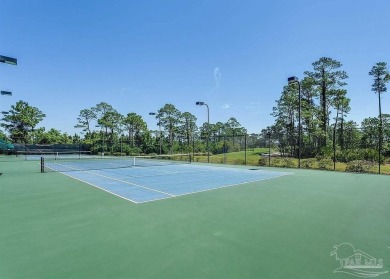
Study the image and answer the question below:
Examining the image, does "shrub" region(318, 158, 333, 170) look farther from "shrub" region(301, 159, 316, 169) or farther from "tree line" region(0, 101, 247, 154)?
"tree line" region(0, 101, 247, 154)

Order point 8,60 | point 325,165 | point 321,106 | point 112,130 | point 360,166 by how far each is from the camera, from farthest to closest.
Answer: point 112,130 → point 321,106 → point 325,165 → point 360,166 → point 8,60

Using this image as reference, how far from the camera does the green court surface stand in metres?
3.05

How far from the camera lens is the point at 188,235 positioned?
165 inches

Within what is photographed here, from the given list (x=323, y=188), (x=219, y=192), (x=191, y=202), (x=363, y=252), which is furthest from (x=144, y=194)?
(x=323, y=188)

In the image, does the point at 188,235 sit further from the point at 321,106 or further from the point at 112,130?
the point at 112,130

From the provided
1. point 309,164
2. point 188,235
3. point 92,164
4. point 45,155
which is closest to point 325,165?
point 309,164

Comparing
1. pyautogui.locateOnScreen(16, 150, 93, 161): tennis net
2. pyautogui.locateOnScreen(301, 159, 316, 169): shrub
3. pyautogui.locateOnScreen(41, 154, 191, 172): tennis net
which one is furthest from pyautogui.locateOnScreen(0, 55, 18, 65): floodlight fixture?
pyautogui.locateOnScreen(16, 150, 93, 161): tennis net

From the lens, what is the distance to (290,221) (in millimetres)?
4945

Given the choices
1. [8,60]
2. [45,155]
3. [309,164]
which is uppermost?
[8,60]

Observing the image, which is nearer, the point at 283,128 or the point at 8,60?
the point at 8,60

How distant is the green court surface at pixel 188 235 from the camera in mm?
3051

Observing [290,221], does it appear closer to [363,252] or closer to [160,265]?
[363,252]

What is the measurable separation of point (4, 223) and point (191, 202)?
13.5 feet

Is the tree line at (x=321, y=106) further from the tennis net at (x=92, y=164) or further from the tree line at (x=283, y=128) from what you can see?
the tennis net at (x=92, y=164)
